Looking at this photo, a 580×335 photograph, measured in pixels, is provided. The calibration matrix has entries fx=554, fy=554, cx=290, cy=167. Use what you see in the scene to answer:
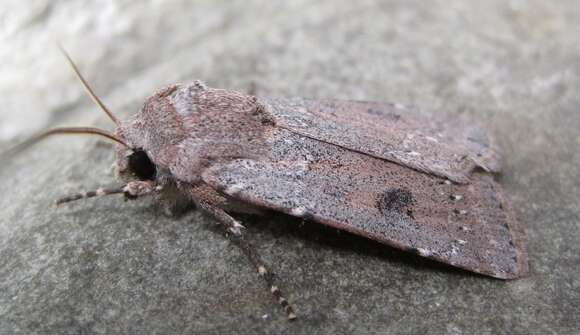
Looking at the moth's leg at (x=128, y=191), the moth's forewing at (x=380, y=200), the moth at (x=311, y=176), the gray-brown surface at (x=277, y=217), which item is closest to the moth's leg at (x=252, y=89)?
the gray-brown surface at (x=277, y=217)

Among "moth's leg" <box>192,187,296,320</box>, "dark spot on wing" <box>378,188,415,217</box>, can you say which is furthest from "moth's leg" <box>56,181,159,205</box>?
"dark spot on wing" <box>378,188,415,217</box>

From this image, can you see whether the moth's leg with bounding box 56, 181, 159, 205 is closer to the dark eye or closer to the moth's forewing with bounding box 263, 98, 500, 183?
the dark eye

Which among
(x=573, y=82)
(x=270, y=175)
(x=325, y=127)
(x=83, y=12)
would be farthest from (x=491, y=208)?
(x=83, y=12)

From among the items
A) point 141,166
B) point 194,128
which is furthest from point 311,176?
point 141,166

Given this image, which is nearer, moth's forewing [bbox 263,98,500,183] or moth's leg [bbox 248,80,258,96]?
moth's forewing [bbox 263,98,500,183]

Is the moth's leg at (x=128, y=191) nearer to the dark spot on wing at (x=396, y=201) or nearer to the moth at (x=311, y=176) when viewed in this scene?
the moth at (x=311, y=176)

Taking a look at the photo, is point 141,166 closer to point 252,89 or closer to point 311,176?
point 311,176
